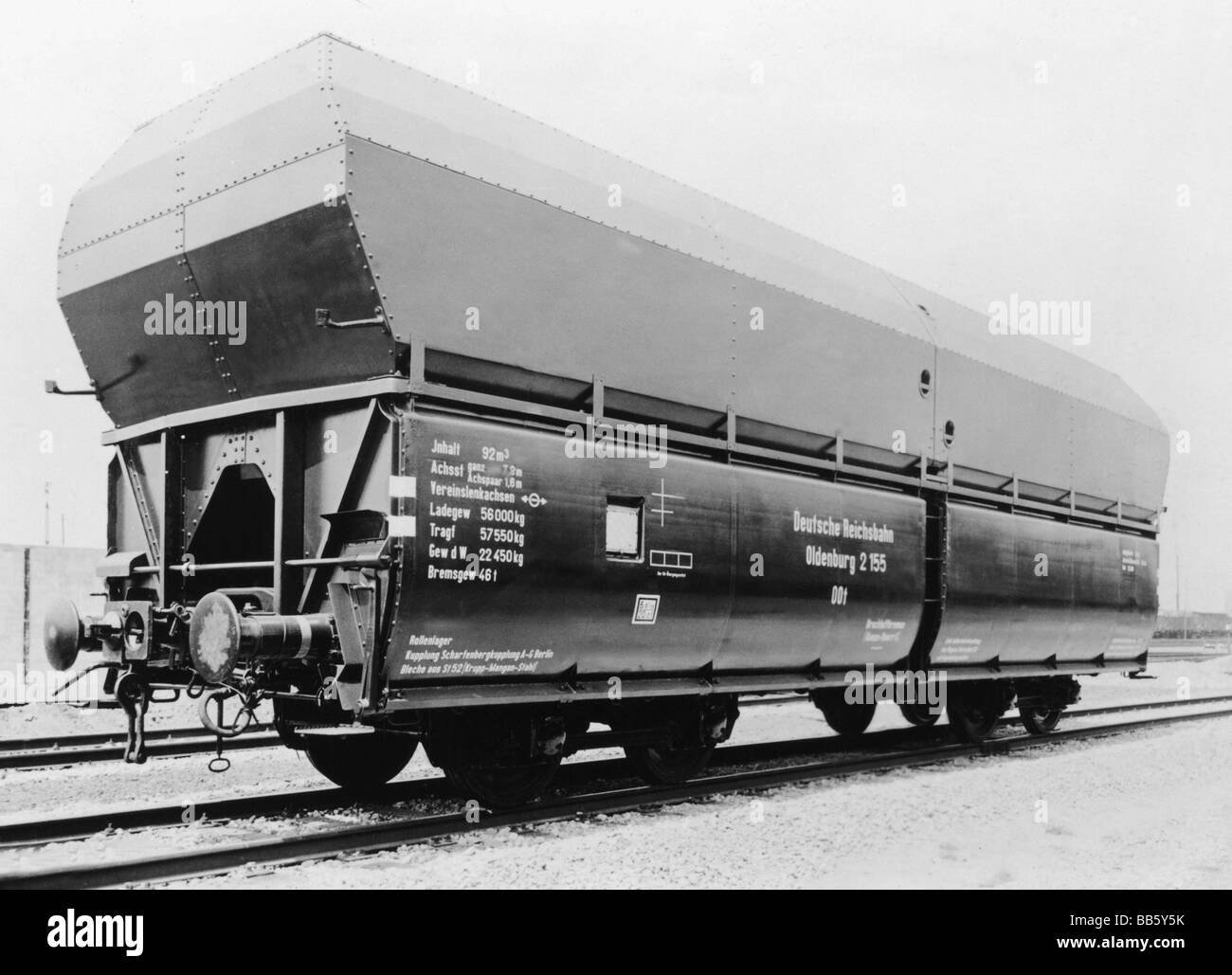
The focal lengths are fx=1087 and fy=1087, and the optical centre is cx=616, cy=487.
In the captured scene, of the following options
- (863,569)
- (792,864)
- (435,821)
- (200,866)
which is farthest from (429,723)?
(863,569)

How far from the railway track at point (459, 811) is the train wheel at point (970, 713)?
216 millimetres

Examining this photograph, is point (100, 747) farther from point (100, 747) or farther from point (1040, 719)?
point (1040, 719)

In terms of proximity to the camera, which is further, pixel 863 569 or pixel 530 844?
pixel 863 569

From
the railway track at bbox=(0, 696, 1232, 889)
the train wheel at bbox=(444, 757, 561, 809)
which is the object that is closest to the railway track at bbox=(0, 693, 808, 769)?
the railway track at bbox=(0, 696, 1232, 889)

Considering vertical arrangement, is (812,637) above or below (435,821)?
above

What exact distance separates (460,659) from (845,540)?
161 inches

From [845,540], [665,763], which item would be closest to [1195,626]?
[845,540]

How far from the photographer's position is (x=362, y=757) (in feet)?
25.6

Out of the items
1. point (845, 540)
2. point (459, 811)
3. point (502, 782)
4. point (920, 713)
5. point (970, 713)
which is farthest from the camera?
point (920, 713)

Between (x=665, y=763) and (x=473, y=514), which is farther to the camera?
(x=665, y=763)

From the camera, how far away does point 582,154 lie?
7465 millimetres

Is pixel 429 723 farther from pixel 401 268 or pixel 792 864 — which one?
pixel 401 268

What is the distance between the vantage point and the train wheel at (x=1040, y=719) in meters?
12.8
